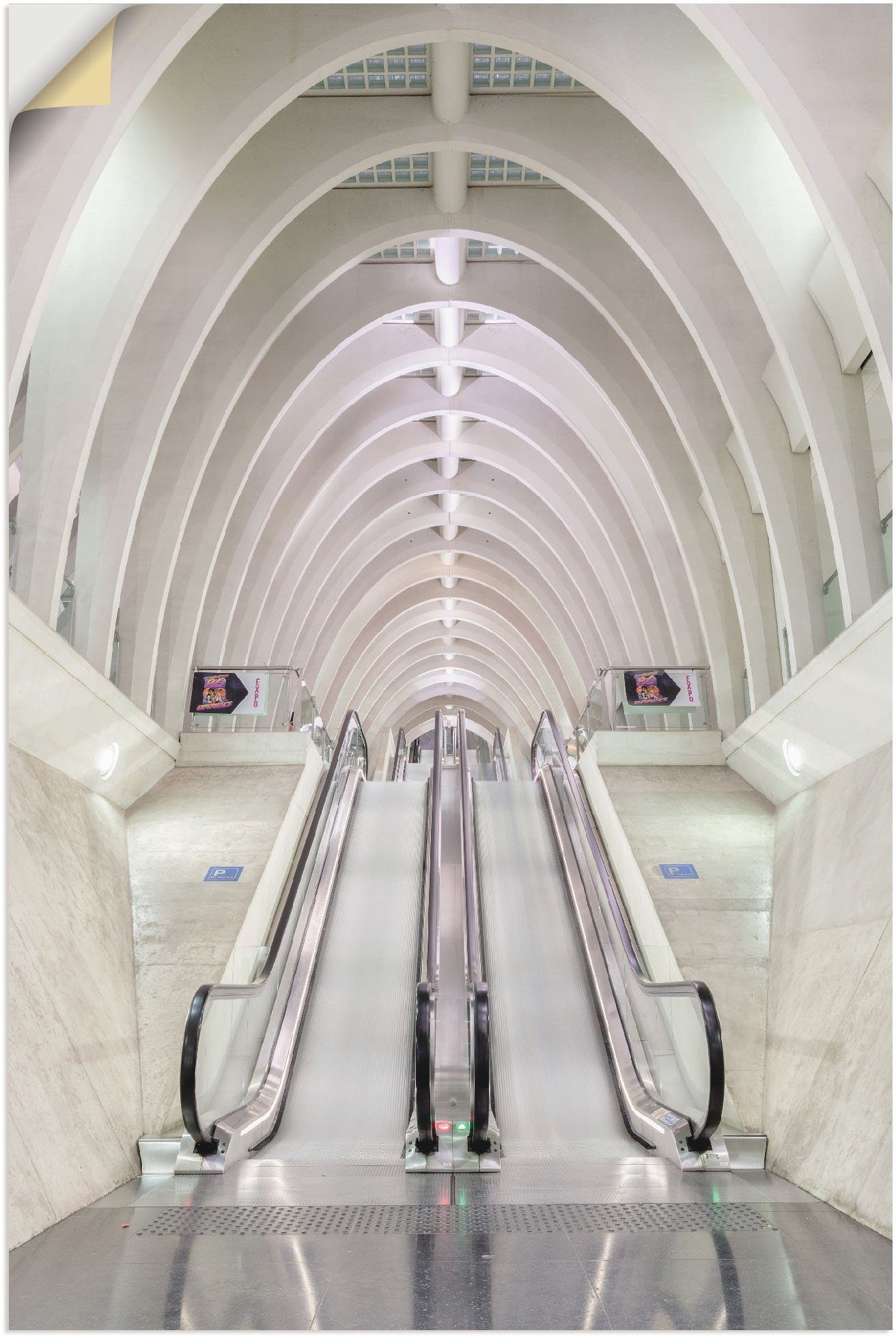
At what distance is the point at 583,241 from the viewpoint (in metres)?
15.2

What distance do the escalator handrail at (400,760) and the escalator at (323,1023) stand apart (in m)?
15.7

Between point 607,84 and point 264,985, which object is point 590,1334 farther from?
point 607,84

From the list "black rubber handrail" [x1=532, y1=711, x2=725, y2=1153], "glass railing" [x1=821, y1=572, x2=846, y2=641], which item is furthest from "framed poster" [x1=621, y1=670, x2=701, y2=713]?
"black rubber handrail" [x1=532, y1=711, x2=725, y2=1153]

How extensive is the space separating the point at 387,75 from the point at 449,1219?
13.0 meters

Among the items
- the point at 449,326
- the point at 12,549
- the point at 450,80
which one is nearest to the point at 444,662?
A: the point at 449,326

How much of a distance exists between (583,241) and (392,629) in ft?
75.3

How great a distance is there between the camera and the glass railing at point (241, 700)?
1444cm

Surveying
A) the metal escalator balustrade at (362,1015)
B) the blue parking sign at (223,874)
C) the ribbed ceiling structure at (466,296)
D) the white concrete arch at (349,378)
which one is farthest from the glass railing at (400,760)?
the blue parking sign at (223,874)

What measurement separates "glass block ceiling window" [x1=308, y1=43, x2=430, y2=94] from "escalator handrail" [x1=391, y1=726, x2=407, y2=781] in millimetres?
18212

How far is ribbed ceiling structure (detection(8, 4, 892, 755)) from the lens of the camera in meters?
8.15

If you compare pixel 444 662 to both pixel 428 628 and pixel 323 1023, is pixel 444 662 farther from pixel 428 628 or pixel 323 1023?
pixel 323 1023

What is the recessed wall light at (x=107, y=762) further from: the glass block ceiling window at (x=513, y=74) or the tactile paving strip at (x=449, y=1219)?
the glass block ceiling window at (x=513, y=74)

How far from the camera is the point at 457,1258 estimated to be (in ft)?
15.3

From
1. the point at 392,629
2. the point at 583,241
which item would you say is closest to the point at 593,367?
the point at 583,241
